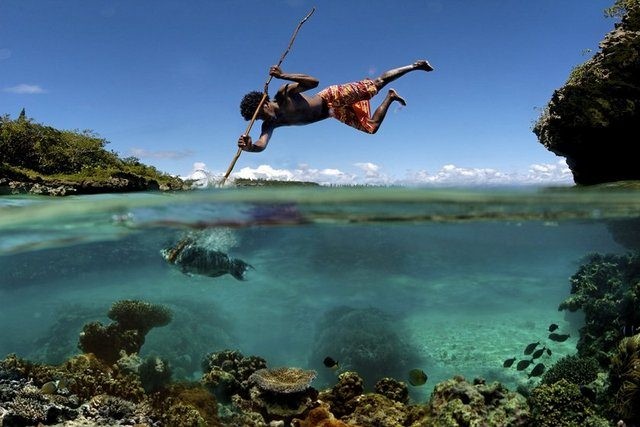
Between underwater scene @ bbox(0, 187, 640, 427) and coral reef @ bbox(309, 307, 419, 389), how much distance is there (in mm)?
65

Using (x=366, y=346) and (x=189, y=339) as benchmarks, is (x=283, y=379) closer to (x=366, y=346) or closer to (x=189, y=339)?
(x=366, y=346)

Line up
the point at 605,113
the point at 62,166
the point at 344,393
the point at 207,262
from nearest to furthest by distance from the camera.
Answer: the point at 344,393
the point at 207,262
the point at 605,113
the point at 62,166

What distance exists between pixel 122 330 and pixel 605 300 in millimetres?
14009

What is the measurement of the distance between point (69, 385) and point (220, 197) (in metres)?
5.93

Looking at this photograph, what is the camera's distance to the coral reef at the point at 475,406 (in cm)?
782

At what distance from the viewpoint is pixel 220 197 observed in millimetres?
13234

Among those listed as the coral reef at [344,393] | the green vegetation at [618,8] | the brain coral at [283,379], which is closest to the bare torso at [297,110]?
the brain coral at [283,379]

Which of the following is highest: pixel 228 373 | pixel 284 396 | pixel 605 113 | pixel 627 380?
pixel 605 113

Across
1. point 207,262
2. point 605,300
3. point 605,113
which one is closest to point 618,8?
point 605,113

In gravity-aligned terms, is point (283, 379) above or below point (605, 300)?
below

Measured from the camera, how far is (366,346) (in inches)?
599

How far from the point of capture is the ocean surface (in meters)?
14.4

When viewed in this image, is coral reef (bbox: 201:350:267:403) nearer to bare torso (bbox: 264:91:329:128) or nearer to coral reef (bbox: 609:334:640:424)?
bare torso (bbox: 264:91:329:128)

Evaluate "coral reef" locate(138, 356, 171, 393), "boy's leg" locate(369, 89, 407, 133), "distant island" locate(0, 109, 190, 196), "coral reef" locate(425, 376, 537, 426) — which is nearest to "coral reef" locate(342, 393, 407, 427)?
"coral reef" locate(425, 376, 537, 426)
